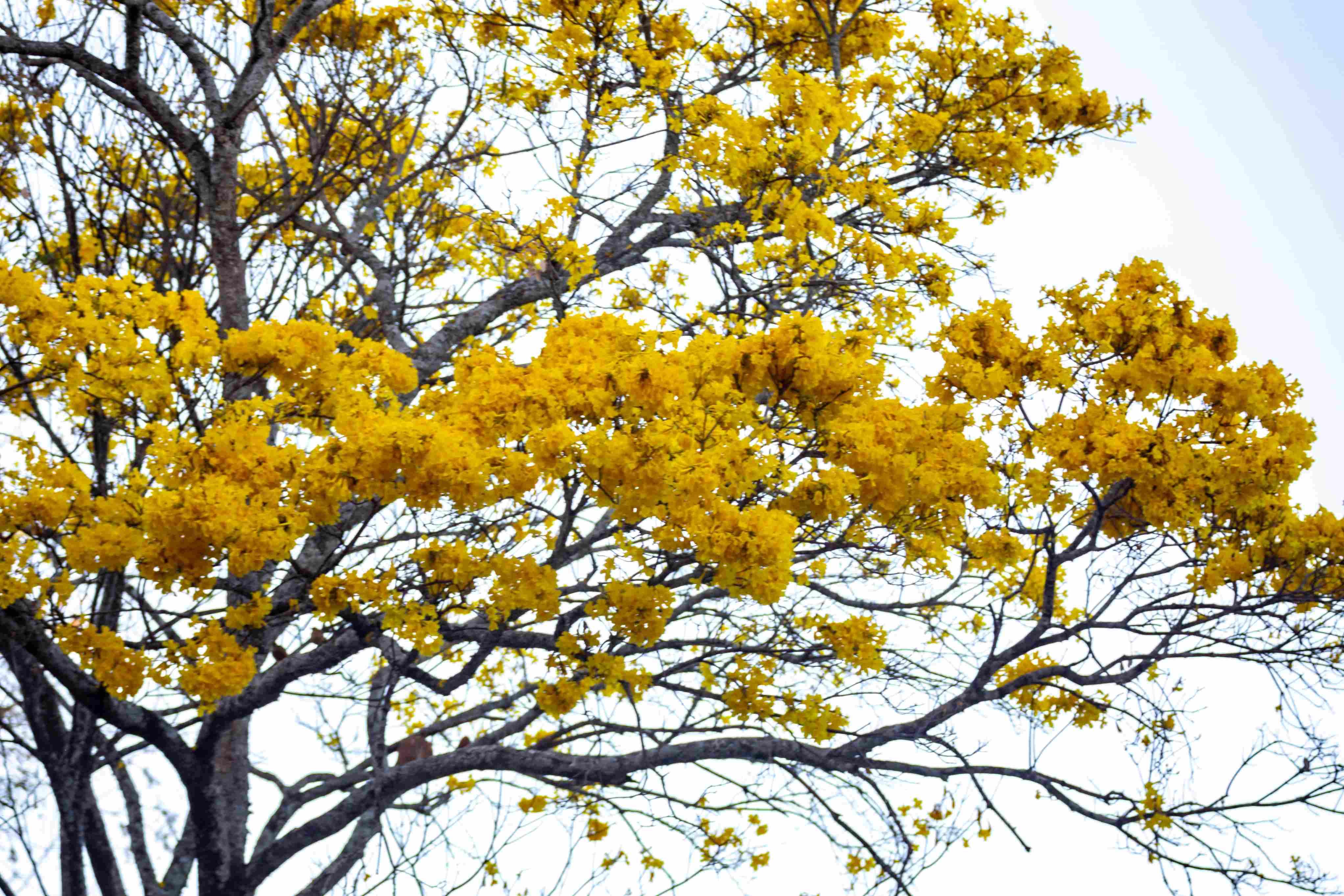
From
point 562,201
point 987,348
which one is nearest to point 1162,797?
point 987,348

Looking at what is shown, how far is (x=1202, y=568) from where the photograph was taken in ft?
17.1

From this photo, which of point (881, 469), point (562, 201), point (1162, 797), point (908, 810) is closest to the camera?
point (881, 469)

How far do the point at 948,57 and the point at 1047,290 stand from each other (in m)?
2.85

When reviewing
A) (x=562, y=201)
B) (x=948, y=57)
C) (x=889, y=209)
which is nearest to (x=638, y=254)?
(x=562, y=201)

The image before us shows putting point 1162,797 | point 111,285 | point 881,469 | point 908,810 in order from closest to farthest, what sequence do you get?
point 881,469 → point 111,285 → point 1162,797 → point 908,810

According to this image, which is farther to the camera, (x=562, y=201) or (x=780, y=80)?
(x=562, y=201)

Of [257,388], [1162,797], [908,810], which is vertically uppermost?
[257,388]

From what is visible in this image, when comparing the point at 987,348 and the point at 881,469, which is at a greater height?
the point at 987,348

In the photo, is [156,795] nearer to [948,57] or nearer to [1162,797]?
[1162,797]

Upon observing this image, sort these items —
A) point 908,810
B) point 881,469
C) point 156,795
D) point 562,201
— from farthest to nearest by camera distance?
point 156,795
point 562,201
point 908,810
point 881,469

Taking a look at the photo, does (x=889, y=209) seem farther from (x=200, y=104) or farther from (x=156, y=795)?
(x=156, y=795)

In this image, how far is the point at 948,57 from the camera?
7777 mm

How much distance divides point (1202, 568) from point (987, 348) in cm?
134

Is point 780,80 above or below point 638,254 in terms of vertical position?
below
